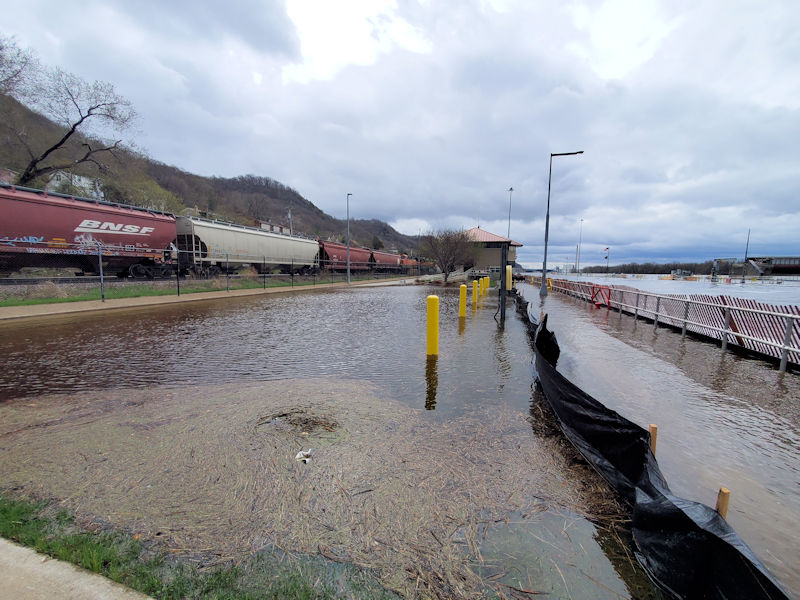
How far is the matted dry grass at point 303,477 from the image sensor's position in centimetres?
232

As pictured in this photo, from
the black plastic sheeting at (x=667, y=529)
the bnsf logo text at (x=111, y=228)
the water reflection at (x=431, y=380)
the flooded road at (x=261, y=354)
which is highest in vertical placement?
the bnsf logo text at (x=111, y=228)

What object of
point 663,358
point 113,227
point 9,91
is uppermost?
point 9,91

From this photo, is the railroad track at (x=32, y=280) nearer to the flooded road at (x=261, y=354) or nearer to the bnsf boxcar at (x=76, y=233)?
the bnsf boxcar at (x=76, y=233)

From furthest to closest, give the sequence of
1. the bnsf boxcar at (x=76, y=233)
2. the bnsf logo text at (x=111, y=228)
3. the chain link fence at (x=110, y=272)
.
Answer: the bnsf logo text at (x=111, y=228)
the chain link fence at (x=110, y=272)
the bnsf boxcar at (x=76, y=233)

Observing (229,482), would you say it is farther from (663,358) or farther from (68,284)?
(68,284)

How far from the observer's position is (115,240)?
17.8m

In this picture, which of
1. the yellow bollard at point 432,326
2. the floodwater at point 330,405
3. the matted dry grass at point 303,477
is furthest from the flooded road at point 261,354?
the matted dry grass at point 303,477

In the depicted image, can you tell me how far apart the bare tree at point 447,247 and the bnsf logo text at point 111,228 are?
986 inches

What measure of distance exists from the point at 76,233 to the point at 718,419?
22929mm

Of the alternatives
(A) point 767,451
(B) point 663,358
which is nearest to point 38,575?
(A) point 767,451

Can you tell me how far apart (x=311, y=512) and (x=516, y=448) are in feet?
6.97

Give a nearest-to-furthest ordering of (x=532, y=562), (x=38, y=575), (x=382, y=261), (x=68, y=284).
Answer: (x=38, y=575), (x=532, y=562), (x=68, y=284), (x=382, y=261)

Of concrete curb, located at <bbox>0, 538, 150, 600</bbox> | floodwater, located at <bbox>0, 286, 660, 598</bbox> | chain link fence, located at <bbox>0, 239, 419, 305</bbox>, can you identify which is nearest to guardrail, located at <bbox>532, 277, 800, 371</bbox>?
floodwater, located at <bbox>0, 286, 660, 598</bbox>

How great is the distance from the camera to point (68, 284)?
50.3ft
